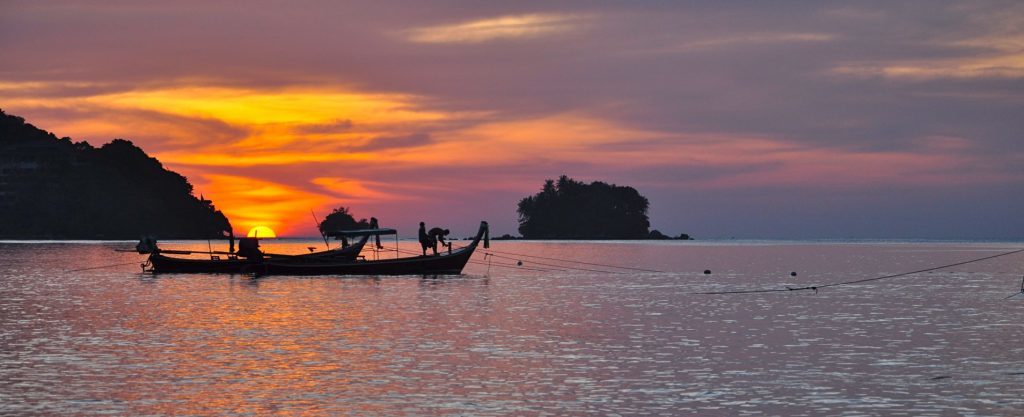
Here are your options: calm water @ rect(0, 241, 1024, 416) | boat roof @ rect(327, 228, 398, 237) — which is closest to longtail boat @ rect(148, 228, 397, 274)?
boat roof @ rect(327, 228, 398, 237)

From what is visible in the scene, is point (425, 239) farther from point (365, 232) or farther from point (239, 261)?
point (239, 261)

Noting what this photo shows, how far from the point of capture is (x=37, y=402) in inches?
863

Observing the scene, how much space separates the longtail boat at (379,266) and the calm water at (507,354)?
46.4ft

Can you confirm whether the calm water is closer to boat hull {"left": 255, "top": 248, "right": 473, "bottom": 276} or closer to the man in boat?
boat hull {"left": 255, "top": 248, "right": 473, "bottom": 276}

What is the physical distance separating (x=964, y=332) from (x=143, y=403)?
90.3 feet

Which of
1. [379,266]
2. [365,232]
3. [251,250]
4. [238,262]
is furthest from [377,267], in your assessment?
[238,262]

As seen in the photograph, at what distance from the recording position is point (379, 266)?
239 ft

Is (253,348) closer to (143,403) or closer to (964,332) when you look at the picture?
(143,403)

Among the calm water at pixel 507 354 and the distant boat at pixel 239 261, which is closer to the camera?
the calm water at pixel 507 354

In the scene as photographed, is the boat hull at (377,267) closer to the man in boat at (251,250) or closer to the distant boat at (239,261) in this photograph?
the distant boat at (239,261)

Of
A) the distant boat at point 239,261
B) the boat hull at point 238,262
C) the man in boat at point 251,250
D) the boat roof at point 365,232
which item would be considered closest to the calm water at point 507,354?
the boat roof at point 365,232

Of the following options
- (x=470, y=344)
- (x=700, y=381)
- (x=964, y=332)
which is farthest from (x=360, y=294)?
(x=700, y=381)

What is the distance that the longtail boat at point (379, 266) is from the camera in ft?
238

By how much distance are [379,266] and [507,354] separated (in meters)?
43.4
